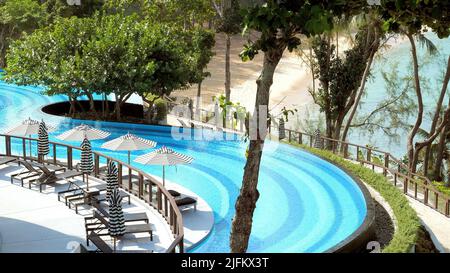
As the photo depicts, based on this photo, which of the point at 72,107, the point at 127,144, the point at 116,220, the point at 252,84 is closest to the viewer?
the point at 116,220

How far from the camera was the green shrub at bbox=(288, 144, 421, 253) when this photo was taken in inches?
548

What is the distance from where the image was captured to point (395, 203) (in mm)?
17672

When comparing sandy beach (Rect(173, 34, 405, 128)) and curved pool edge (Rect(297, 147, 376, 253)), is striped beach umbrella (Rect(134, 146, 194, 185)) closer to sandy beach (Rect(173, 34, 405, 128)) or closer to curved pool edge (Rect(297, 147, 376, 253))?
curved pool edge (Rect(297, 147, 376, 253))

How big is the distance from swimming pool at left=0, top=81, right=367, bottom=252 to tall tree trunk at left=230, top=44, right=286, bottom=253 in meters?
3.21

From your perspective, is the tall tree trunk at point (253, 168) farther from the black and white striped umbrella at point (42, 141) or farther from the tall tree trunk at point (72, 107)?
the tall tree trunk at point (72, 107)

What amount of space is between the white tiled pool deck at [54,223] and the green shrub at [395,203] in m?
4.46

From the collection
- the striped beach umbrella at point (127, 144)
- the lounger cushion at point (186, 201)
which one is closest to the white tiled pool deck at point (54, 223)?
the lounger cushion at point (186, 201)

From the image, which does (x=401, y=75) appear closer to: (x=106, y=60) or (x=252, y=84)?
(x=252, y=84)

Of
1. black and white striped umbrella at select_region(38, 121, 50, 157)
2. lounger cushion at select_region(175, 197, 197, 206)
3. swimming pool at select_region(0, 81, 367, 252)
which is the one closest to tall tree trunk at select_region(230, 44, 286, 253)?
swimming pool at select_region(0, 81, 367, 252)

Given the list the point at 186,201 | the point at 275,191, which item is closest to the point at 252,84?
the point at 275,191

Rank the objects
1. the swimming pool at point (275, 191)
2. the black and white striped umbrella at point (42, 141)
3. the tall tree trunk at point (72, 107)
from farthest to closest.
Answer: the tall tree trunk at point (72, 107), the black and white striped umbrella at point (42, 141), the swimming pool at point (275, 191)

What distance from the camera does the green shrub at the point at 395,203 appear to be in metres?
13.9

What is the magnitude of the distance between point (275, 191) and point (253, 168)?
28.3 ft
